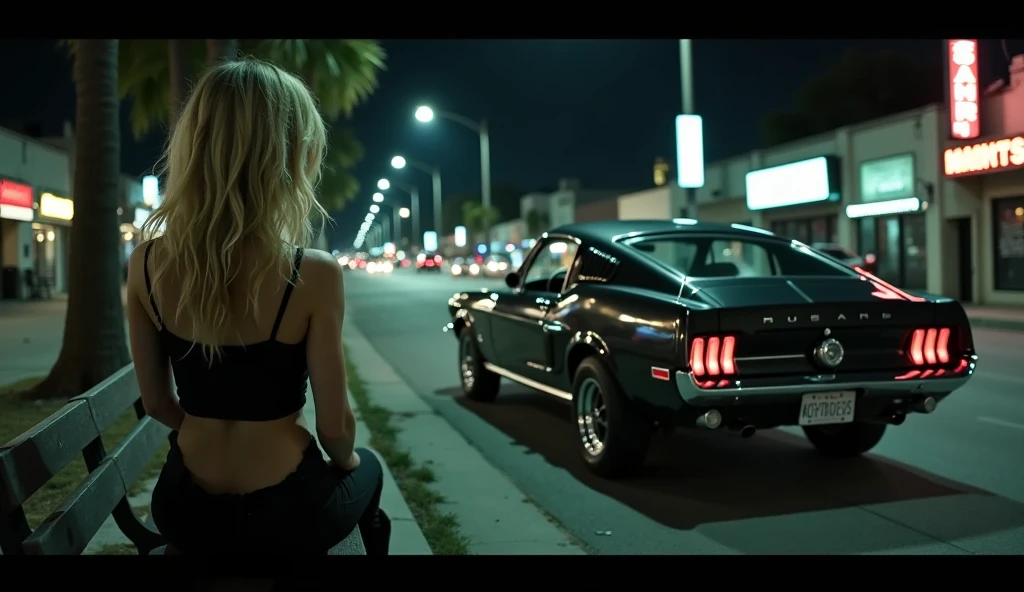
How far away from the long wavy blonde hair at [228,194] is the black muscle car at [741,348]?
355 centimetres

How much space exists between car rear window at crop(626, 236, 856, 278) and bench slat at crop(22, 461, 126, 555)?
4.20m

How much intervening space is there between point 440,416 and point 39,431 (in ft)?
20.6

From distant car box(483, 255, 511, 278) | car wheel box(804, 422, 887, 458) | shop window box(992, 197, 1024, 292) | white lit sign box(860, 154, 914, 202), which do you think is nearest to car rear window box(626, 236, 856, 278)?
car wheel box(804, 422, 887, 458)

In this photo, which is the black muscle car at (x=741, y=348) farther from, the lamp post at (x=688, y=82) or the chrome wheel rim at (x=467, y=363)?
the lamp post at (x=688, y=82)

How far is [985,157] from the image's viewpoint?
937 inches

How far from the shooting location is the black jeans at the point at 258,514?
7.96 ft

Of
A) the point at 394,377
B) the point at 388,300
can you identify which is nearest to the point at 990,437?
the point at 394,377

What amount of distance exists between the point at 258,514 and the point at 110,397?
2.21 metres

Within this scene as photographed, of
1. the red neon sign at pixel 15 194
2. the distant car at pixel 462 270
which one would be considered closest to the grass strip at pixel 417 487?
the red neon sign at pixel 15 194

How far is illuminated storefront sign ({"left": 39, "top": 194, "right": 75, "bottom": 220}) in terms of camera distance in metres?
30.8

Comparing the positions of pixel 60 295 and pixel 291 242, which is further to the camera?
pixel 60 295

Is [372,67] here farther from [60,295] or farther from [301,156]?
[60,295]

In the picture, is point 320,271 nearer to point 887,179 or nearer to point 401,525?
point 401,525

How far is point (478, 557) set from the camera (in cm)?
429
